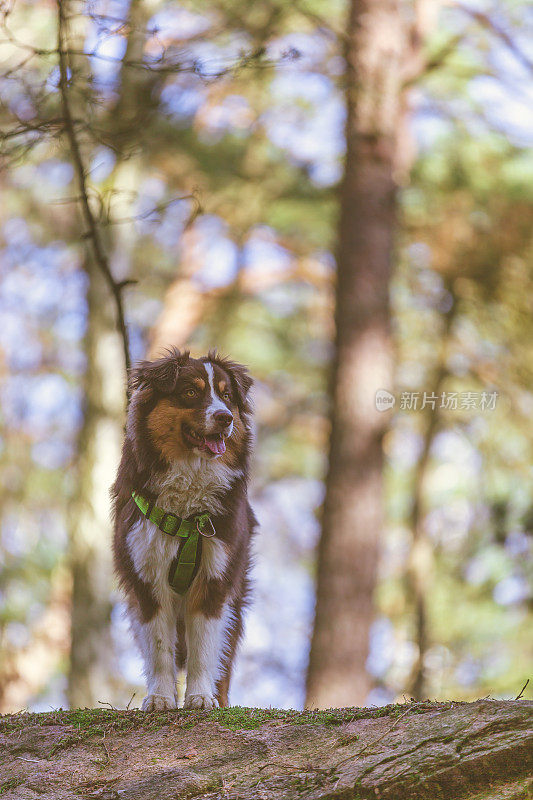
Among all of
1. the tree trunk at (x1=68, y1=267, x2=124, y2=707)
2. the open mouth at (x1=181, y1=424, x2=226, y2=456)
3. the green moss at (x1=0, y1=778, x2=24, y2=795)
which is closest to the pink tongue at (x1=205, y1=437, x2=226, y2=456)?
the open mouth at (x1=181, y1=424, x2=226, y2=456)

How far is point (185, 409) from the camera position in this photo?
5457 millimetres

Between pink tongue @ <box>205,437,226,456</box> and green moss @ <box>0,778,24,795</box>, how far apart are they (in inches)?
78.0

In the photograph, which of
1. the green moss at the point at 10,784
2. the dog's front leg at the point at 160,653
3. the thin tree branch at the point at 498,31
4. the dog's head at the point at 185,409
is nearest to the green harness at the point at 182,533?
the dog's front leg at the point at 160,653

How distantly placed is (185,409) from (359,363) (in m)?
4.97

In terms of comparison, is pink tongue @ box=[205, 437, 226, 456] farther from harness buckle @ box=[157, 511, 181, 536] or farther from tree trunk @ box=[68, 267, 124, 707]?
tree trunk @ box=[68, 267, 124, 707]

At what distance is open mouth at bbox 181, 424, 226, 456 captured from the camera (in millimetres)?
5391

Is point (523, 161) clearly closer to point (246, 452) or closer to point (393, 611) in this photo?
point (393, 611)

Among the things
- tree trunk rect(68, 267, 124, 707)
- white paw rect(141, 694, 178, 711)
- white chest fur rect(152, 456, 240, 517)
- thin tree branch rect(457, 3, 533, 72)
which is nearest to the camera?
white paw rect(141, 694, 178, 711)

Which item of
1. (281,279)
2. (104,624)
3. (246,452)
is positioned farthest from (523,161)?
(246,452)

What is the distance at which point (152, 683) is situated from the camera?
543cm

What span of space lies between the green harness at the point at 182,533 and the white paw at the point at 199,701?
64 centimetres

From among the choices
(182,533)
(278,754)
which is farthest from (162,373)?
(278,754)

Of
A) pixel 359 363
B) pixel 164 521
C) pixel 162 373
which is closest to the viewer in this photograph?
pixel 164 521

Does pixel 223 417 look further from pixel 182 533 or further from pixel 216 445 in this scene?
pixel 182 533
